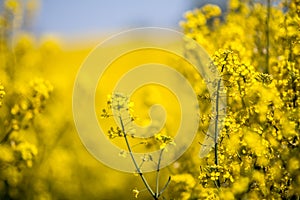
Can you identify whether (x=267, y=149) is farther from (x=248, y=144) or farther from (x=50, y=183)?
(x=50, y=183)

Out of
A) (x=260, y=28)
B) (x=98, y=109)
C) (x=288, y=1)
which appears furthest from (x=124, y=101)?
(x=98, y=109)

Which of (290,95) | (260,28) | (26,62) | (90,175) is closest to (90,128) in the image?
(90,175)

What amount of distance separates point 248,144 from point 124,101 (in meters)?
1.00

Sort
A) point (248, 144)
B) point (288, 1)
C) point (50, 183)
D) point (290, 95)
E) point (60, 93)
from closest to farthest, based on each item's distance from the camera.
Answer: point (248, 144), point (290, 95), point (288, 1), point (50, 183), point (60, 93)

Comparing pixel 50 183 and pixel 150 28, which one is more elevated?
pixel 150 28

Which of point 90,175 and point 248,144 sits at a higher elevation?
point 90,175

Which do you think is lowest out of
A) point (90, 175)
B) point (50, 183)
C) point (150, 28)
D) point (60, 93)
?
point (50, 183)

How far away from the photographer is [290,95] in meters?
4.36

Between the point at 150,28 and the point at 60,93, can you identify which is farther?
the point at 60,93

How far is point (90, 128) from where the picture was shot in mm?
6836

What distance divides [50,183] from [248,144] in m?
3.33

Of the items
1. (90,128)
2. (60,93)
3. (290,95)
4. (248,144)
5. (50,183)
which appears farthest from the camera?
(60,93)

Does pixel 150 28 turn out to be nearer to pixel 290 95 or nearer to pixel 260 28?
pixel 260 28

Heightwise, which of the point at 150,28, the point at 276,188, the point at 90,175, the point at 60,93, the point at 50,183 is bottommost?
the point at 276,188
